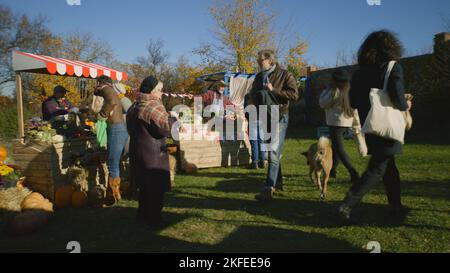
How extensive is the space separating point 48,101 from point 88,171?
82.5 inches

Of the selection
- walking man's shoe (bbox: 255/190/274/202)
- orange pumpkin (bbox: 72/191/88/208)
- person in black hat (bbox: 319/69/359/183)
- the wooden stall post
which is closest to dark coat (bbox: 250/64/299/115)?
person in black hat (bbox: 319/69/359/183)

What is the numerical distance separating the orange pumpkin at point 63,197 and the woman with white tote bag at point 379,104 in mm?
3730

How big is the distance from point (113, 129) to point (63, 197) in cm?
120

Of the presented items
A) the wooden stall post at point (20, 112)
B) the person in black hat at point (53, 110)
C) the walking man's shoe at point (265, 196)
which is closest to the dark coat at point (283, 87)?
the walking man's shoe at point (265, 196)

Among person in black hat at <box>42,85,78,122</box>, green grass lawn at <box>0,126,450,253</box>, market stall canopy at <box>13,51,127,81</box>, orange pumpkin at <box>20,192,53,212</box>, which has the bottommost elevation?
green grass lawn at <box>0,126,450,253</box>

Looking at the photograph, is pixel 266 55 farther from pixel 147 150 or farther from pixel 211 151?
pixel 211 151

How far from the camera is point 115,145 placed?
4895mm

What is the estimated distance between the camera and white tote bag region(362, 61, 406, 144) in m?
3.15

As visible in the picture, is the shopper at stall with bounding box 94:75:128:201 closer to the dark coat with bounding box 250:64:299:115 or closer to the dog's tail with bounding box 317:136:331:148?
the dark coat with bounding box 250:64:299:115

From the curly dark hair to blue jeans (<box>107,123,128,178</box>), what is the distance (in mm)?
3429

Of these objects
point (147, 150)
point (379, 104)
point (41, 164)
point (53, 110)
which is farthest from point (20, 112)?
point (379, 104)
